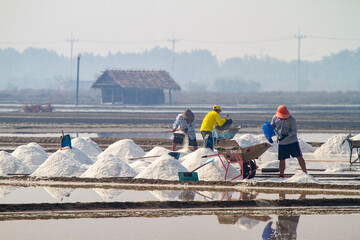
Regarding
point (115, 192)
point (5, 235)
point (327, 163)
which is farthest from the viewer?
point (327, 163)

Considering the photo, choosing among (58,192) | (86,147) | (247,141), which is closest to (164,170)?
(58,192)

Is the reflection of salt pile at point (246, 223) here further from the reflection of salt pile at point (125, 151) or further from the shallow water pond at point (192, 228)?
the reflection of salt pile at point (125, 151)

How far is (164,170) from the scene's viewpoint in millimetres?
13562

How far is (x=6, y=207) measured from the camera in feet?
34.0

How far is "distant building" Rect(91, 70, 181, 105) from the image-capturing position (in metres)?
68.8

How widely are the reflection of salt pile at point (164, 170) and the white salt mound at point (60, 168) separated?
4.48 feet

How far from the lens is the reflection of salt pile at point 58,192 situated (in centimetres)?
1168

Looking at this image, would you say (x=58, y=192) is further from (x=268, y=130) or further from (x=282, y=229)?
(x=282, y=229)

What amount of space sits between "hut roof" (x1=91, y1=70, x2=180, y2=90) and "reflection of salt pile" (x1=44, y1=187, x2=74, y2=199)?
5536cm

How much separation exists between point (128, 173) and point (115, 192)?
179cm

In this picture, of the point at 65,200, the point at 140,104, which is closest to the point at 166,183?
the point at 65,200

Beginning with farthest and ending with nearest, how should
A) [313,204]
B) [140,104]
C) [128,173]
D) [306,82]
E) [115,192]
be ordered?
[306,82] → [140,104] → [128,173] → [115,192] → [313,204]

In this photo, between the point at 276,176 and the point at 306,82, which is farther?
the point at 306,82

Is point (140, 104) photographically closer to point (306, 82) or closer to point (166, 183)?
Answer: point (166, 183)
